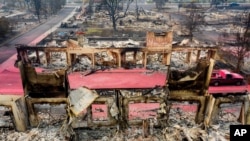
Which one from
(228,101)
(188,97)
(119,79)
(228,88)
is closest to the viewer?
(228,101)

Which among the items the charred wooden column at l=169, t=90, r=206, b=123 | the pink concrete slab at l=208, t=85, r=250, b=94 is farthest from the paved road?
the pink concrete slab at l=208, t=85, r=250, b=94

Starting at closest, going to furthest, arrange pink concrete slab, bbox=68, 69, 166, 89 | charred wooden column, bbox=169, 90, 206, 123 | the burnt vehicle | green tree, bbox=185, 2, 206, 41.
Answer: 1. charred wooden column, bbox=169, 90, 206, 123
2. the burnt vehicle
3. pink concrete slab, bbox=68, 69, 166, 89
4. green tree, bbox=185, 2, 206, 41

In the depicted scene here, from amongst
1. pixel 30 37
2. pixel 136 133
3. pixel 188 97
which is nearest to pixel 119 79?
pixel 136 133

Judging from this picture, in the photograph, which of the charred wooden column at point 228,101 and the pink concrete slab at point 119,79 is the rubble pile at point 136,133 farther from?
the pink concrete slab at point 119,79

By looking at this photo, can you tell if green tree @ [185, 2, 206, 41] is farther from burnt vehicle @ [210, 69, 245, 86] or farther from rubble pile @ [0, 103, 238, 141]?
rubble pile @ [0, 103, 238, 141]

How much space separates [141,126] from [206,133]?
3.29 meters

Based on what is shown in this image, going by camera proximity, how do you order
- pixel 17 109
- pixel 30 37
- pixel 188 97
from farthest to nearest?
1. pixel 30 37
2. pixel 188 97
3. pixel 17 109

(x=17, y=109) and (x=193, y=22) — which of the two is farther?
(x=193, y=22)

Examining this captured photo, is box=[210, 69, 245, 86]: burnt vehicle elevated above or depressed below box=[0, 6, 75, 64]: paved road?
below

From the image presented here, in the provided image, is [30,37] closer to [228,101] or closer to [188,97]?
[188,97]

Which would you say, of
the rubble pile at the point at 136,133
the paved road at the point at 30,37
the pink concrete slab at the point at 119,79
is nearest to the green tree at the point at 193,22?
the pink concrete slab at the point at 119,79

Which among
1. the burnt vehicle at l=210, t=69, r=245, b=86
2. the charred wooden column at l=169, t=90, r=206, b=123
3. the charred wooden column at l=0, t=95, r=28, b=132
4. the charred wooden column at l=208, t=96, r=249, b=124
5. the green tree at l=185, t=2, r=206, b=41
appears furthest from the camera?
the green tree at l=185, t=2, r=206, b=41

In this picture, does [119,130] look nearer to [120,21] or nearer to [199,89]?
[199,89]

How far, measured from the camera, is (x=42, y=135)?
12781mm
